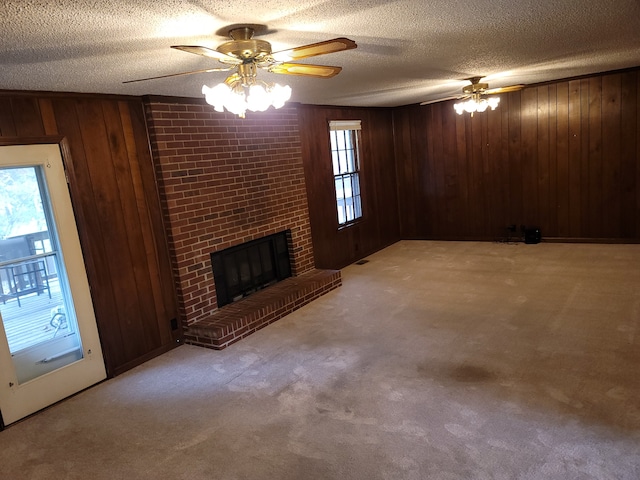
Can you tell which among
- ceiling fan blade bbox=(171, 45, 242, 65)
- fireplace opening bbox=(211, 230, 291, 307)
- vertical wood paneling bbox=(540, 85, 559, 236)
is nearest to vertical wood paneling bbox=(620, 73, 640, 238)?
vertical wood paneling bbox=(540, 85, 559, 236)

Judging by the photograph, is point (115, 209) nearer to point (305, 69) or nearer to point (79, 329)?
point (79, 329)

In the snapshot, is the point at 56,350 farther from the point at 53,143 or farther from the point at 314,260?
the point at 314,260

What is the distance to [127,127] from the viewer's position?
3764mm

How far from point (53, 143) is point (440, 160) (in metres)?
5.66

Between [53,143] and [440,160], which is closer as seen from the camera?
[53,143]

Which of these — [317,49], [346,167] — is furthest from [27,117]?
[346,167]

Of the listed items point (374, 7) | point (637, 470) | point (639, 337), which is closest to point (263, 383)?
point (637, 470)

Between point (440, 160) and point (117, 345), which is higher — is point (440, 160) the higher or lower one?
the higher one

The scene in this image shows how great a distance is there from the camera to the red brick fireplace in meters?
4.01

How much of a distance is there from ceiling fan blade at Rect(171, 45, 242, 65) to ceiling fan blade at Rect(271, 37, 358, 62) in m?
0.23

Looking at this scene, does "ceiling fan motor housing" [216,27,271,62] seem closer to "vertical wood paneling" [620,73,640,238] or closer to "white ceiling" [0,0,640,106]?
"white ceiling" [0,0,640,106]

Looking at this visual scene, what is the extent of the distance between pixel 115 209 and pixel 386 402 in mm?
2605

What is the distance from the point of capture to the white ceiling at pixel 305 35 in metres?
1.92

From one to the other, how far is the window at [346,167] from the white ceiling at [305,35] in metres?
2.16
